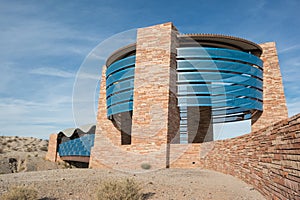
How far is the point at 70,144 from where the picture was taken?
29.7 m

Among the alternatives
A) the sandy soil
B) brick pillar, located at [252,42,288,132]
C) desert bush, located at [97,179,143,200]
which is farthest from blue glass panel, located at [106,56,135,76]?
desert bush, located at [97,179,143,200]

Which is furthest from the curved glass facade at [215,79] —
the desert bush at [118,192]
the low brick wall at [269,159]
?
the desert bush at [118,192]

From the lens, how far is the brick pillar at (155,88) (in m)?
16.2

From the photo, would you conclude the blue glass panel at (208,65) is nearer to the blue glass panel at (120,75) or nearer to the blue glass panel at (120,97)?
the blue glass panel at (120,75)

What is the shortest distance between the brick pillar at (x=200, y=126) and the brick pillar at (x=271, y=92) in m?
4.19

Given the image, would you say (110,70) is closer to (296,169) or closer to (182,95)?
(182,95)

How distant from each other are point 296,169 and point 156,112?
42.5 ft

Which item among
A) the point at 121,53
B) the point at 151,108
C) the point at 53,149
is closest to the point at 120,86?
the point at 121,53

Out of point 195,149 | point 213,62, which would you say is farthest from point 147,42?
point 195,149

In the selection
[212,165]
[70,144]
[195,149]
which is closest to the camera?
[212,165]

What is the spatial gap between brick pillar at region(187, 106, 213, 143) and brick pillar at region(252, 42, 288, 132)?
13.7 feet

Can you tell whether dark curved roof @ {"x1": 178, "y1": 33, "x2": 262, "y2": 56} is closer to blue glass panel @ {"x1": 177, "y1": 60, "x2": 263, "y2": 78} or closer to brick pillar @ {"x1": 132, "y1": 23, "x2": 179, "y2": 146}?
brick pillar @ {"x1": 132, "y1": 23, "x2": 179, "y2": 146}

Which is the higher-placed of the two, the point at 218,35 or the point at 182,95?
the point at 218,35

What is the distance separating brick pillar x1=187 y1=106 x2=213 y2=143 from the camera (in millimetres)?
22266
